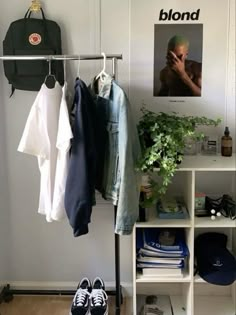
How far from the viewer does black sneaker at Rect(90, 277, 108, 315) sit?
2.29 m

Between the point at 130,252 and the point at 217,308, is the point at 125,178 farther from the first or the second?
the point at 217,308

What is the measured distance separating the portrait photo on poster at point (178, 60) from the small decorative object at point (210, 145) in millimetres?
267

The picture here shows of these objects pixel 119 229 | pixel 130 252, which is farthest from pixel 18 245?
pixel 119 229

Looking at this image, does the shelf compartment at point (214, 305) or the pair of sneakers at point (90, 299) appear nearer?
the pair of sneakers at point (90, 299)

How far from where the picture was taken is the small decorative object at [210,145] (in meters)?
2.42

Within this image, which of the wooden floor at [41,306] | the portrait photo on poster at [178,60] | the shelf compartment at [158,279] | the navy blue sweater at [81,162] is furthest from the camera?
the wooden floor at [41,306]

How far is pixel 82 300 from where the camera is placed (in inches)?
92.7

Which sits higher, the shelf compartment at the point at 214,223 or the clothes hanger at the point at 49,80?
Answer: the clothes hanger at the point at 49,80

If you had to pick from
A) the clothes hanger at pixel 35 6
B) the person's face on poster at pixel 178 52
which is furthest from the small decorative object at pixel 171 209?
the clothes hanger at pixel 35 6

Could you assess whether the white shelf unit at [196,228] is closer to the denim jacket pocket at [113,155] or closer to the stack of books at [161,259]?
the stack of books at [161,259]

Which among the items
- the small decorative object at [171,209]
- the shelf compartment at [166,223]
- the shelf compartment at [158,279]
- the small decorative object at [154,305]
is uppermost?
the small decorative object at [171,209]

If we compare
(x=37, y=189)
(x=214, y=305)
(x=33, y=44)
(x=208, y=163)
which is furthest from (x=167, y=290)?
(x=33, y=44)

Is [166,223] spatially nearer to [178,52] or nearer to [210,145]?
[210,145]

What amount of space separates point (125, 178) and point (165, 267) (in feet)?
2.02
